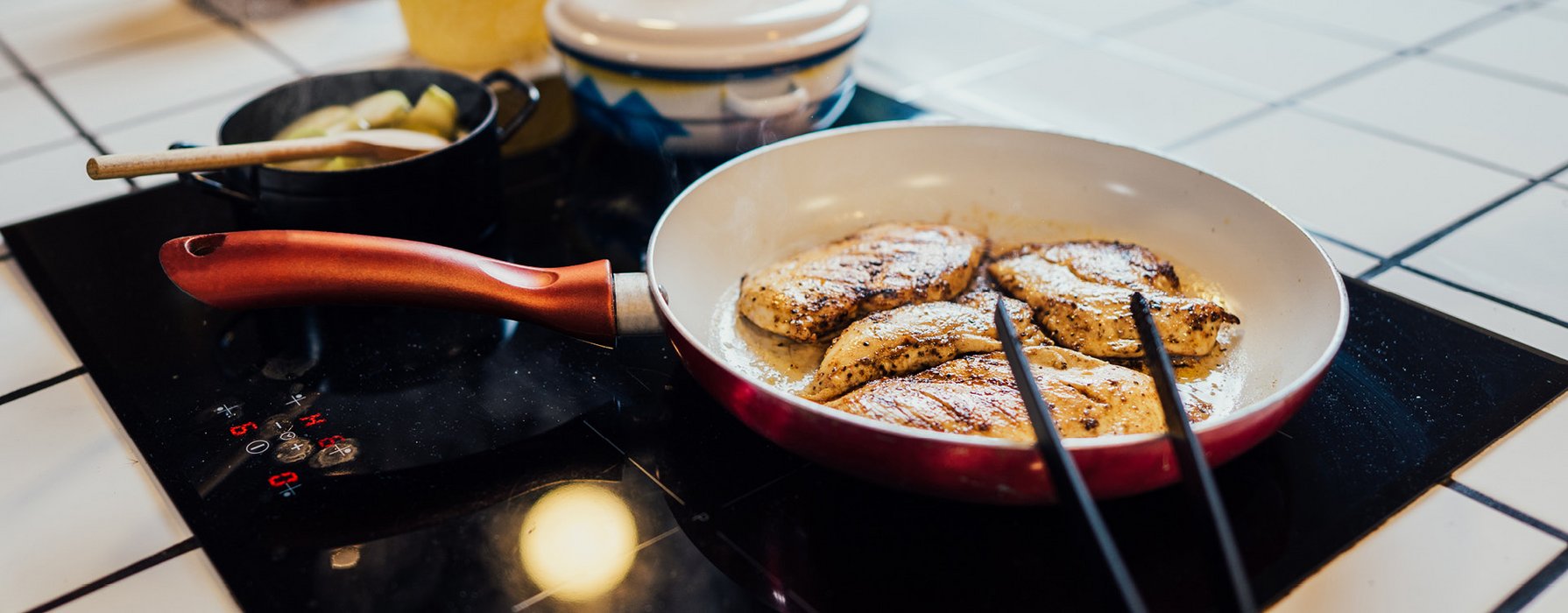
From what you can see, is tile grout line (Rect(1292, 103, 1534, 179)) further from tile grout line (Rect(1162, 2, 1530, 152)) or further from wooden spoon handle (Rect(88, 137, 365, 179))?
wooden spoon handle (Rect(88, 137, 365, 179))

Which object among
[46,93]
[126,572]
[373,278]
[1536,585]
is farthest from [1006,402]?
[46,93]

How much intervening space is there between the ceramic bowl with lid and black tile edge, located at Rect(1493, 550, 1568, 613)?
722 millimetres

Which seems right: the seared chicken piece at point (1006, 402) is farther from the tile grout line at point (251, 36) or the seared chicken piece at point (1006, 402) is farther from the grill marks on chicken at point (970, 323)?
the tile grout line at point (251, 36)

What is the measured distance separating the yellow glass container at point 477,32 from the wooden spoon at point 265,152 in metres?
0.34

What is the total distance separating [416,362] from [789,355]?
30cm

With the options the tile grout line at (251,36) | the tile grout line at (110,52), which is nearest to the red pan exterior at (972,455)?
the tile grout line at (251,36)

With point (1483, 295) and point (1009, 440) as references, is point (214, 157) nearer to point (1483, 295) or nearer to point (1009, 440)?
point (1009, 440)

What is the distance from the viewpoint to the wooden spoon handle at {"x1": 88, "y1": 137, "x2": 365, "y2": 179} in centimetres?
77

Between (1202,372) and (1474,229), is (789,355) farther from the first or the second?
(1474,229)

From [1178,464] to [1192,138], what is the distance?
767 mm

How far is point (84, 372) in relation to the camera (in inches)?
33.3

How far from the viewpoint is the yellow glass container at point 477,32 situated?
1.28 m

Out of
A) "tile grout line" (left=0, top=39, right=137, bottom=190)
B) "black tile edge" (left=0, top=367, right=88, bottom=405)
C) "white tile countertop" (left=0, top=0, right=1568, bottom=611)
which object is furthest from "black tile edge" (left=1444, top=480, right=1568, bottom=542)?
"tile grout line" (left=0, top=39, right=137, bottom=190)

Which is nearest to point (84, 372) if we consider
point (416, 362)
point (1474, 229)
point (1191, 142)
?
point (416, 362)
